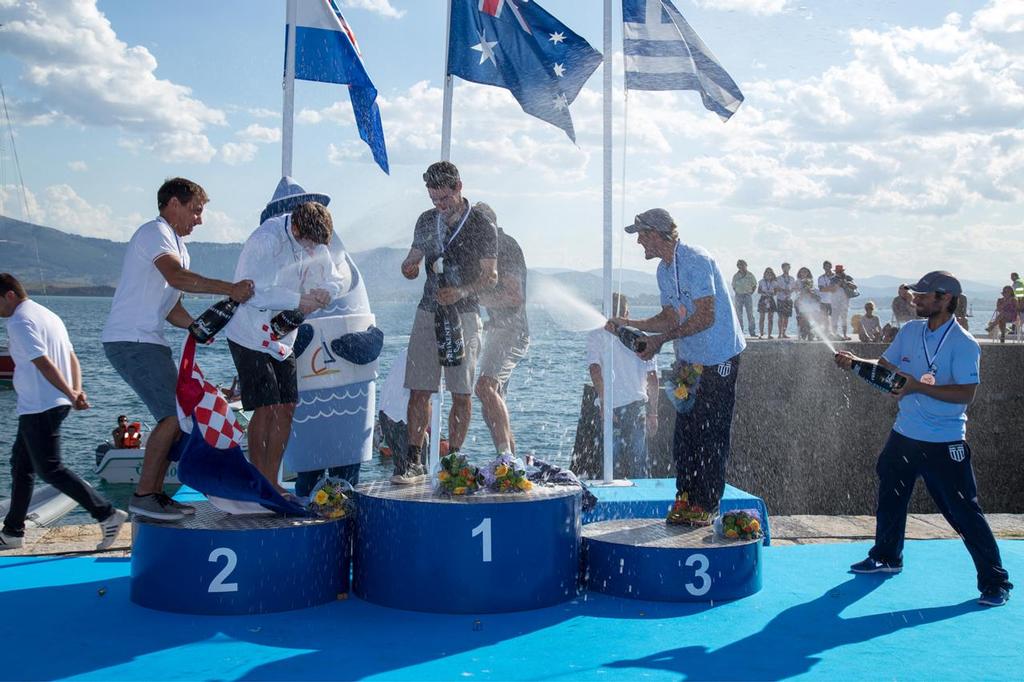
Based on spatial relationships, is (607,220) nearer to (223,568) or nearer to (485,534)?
(485,534)

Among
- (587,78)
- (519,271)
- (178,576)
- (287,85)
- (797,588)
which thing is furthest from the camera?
(587,78)

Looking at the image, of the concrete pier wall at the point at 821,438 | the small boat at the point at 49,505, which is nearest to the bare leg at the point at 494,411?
the small boat at the point at 49,505

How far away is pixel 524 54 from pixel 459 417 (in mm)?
3099

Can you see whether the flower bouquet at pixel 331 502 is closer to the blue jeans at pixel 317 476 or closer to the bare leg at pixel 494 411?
the blue jeans at pixel 317 476

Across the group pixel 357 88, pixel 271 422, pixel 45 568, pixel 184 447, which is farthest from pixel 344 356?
pixel 357 88

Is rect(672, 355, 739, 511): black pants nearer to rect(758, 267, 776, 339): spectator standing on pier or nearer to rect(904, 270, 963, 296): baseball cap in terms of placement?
rect(904, 270, 963, 296): baseball cap

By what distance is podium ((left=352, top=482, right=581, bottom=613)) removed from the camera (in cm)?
507

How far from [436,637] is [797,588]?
227cm

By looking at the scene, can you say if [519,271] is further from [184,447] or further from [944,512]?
[944,512]

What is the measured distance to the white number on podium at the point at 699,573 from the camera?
540 cm

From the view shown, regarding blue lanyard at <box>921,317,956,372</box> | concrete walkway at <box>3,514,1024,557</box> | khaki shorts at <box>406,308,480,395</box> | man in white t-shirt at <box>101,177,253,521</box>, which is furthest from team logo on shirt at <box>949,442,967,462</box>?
man in white t-shirt at <box>101,177,253,521</box>

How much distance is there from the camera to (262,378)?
5.70m

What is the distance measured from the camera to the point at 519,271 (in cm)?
707

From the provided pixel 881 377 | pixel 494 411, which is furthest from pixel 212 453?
pixel 881 377
